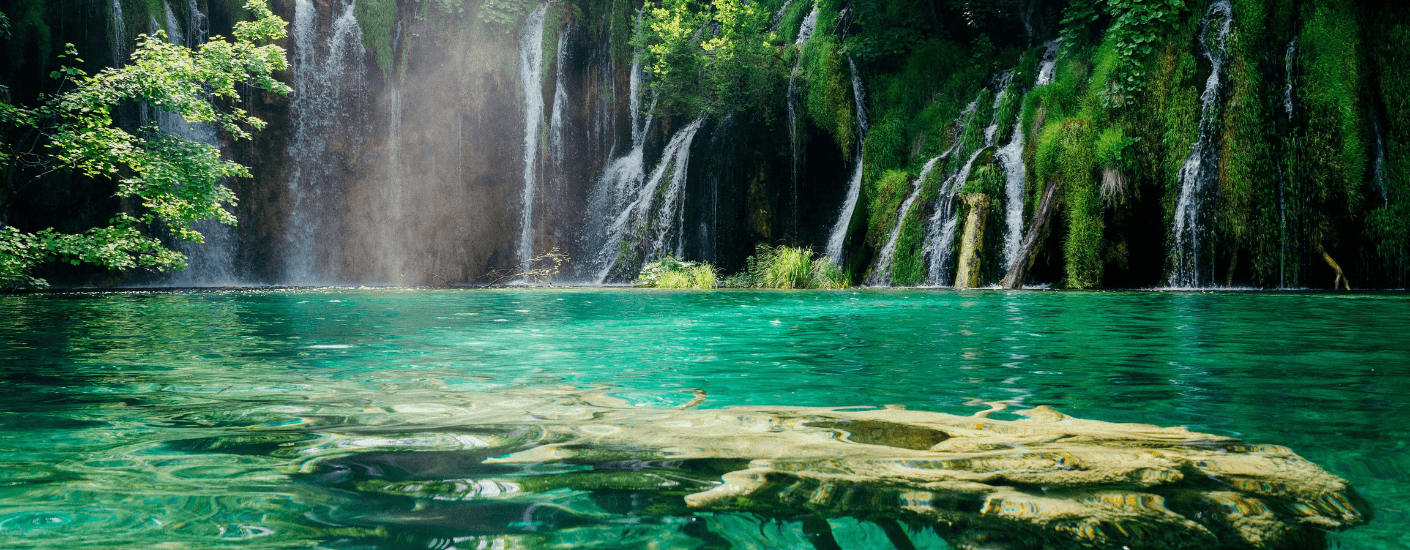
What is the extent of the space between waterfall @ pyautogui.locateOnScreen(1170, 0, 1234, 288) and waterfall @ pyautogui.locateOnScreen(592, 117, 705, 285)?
10.9m

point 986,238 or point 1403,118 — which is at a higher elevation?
point 1403,118

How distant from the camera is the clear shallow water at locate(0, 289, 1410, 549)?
1270mm

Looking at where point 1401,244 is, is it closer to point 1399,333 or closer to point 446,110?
point 1399,333

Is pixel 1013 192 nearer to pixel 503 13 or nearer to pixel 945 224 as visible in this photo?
pixel 945 224

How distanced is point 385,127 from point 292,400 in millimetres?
22294

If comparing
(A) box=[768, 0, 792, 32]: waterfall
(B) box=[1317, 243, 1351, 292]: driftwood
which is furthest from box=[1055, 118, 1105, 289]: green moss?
(A) box=[768, 0, 792, 32]: waterfall

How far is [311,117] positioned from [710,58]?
11751mm

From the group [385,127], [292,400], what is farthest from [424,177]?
[292,400]

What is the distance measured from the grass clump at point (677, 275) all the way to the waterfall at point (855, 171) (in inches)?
116

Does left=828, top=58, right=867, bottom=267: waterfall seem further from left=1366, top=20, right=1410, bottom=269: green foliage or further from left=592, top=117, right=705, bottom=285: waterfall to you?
left=1366, top=20, right=1410, bottom=269: green foliage

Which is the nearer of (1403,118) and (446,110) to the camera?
(1403,118)

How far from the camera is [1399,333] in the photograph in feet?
15.4

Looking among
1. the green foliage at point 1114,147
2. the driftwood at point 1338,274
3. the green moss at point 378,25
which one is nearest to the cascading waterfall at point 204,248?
the green moss at point 378,25

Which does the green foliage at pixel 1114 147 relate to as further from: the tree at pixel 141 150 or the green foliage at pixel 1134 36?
the tree at pixel 141 150
